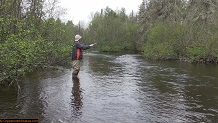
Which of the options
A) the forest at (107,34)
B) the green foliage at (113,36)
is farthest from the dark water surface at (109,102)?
the green foliage at (113,36)

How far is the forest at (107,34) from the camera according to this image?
909 centimetres

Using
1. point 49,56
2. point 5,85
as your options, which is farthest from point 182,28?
point 5,85

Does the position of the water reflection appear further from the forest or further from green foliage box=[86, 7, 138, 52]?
green foliage box=[86, 7, 138, 52]

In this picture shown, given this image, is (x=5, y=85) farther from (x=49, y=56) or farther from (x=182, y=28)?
(x=182, y=28)

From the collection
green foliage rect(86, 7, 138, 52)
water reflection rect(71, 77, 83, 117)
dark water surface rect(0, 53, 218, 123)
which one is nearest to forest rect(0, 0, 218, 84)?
green foliage rect(86, 7, 138, 52)

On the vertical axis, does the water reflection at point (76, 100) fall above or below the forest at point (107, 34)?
below

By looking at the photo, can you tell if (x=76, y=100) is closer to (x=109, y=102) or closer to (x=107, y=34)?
(x=109, y=102)

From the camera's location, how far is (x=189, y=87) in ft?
40.1

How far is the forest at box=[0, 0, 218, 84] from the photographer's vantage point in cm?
909

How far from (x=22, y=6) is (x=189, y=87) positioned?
1127 centimetres

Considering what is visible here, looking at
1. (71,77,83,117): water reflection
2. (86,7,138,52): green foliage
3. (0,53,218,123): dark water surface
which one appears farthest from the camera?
(86,7,138,52): green foliage

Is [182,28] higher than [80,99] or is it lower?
higher

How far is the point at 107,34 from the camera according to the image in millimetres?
58156

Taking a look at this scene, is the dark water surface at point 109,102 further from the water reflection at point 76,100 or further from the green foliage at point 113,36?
the green foliage at point 113,36
